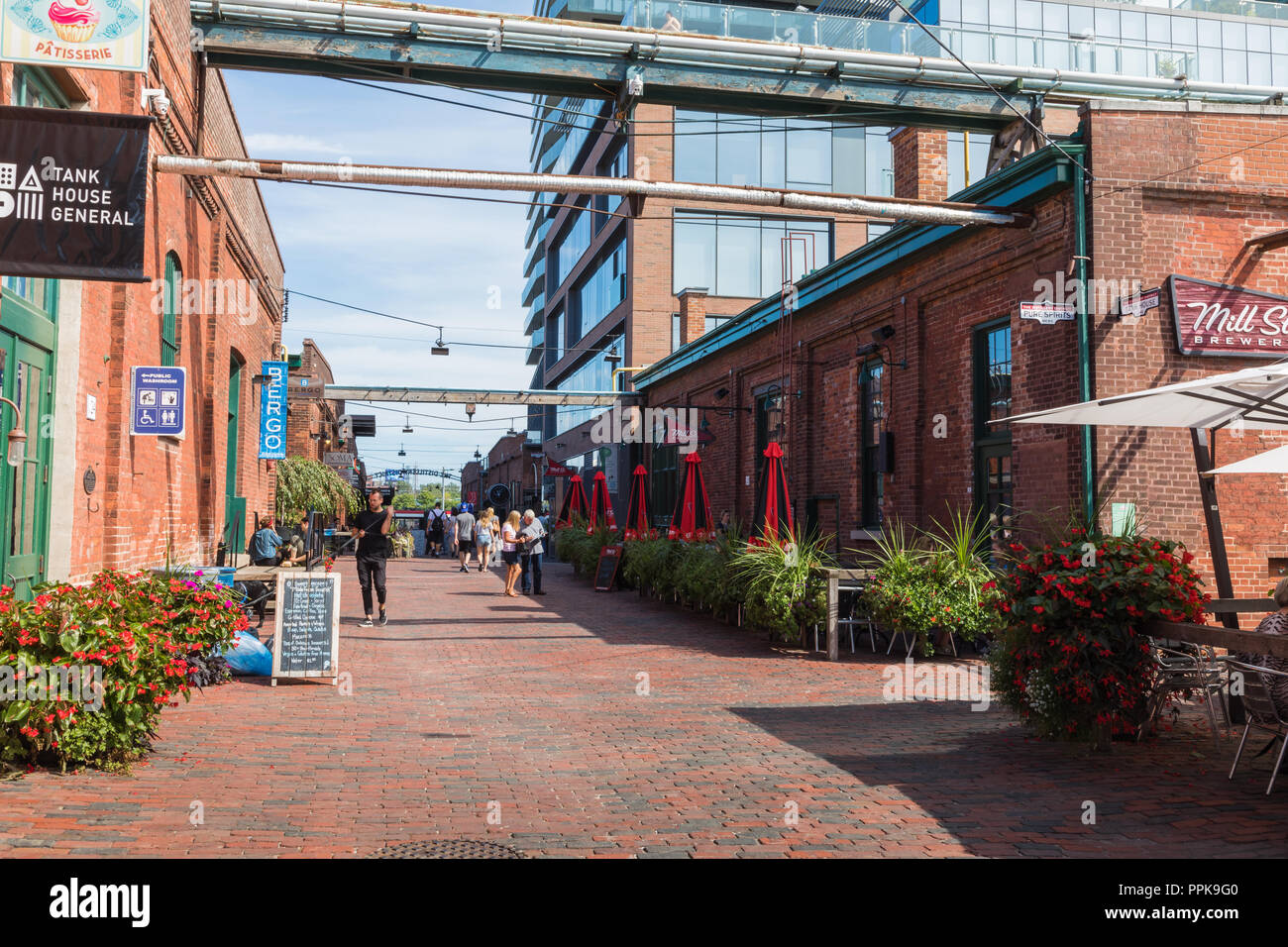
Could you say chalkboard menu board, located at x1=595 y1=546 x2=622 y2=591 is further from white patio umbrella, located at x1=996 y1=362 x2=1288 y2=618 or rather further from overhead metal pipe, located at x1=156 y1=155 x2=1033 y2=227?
white patio umbrella, located at x1=996 y1=362 x2=1288 y2=618

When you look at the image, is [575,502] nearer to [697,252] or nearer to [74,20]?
[697,252]

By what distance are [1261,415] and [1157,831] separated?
4998mm

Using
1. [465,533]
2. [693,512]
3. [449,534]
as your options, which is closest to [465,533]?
[465,533]

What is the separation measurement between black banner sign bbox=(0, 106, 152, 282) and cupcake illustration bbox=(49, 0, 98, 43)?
128 centimetres

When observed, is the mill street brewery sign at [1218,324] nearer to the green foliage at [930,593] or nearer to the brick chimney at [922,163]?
the green foliage at [930,593]

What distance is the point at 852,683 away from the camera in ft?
34.7

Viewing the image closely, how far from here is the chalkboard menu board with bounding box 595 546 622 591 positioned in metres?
22.0

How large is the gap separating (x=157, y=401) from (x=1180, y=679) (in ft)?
33.7

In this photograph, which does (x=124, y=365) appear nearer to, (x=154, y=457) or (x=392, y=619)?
(x=154, y=457)

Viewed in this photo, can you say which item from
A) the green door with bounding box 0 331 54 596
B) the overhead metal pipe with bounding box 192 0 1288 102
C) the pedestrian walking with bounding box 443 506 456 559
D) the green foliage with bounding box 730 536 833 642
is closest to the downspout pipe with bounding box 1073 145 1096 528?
the overhead metal pipe with bounding box 192 0 1288 102

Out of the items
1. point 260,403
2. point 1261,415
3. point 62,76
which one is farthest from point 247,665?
point 260,403

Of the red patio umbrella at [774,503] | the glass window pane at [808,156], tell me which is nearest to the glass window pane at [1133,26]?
the glass window pane at [808,156]

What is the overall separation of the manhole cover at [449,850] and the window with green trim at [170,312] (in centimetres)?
1050

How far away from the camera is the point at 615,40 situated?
14211mm
